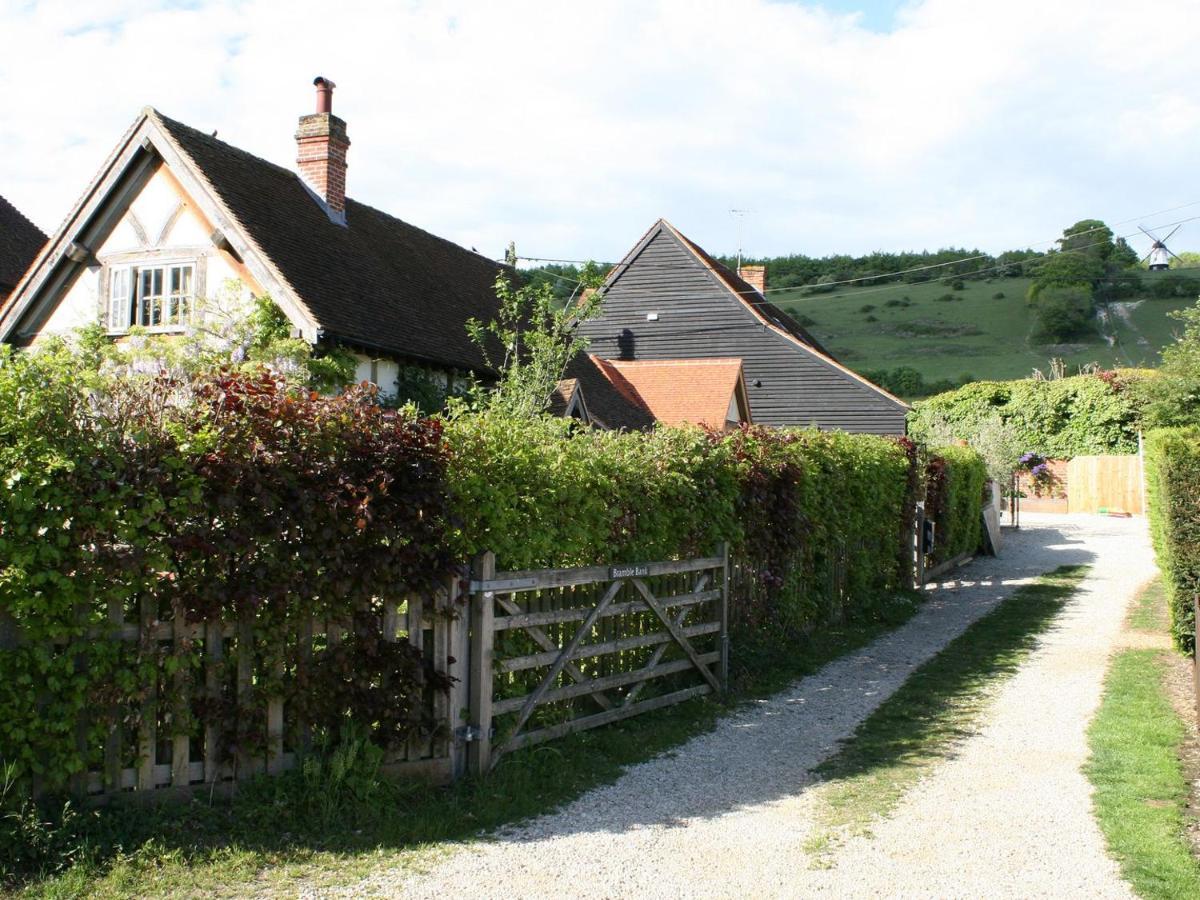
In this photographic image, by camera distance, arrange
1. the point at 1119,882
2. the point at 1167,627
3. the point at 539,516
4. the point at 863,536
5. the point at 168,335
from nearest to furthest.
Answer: the point at 1119,882, the point at 539,516, the point at 1167,627, the point at 863,536, the point at 168,335

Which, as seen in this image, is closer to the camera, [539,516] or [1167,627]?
[539,516]

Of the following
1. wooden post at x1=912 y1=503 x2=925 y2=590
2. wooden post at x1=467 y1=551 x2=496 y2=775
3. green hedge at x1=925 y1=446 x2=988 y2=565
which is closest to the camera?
wooden post at x1=467 y1=551 x2=496 y2=775

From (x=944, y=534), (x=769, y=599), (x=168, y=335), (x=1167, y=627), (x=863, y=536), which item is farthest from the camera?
(x=944, y=534)

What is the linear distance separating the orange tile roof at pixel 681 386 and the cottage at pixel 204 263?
10.0m

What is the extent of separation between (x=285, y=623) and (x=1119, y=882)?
16.0ft

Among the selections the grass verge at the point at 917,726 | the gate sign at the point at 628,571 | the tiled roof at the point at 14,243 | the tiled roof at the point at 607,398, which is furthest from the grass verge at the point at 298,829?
the tiled roof at the point at 14,243

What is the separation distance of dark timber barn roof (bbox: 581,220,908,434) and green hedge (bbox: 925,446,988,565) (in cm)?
871

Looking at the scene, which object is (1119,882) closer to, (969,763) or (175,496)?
(969,763)

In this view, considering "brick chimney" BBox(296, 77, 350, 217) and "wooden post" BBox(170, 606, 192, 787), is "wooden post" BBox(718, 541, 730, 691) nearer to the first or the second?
"wooden post" BBox(170, 606, 192, 787)

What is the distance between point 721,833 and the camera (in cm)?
634

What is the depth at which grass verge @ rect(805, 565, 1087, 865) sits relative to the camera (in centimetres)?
686

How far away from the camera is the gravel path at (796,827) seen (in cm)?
552

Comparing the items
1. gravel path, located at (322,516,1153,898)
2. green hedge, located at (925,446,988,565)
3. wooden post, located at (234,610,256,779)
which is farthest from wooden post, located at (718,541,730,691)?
green hedge, located at (925,446,988,565)

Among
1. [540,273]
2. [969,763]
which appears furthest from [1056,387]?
[969,763]
